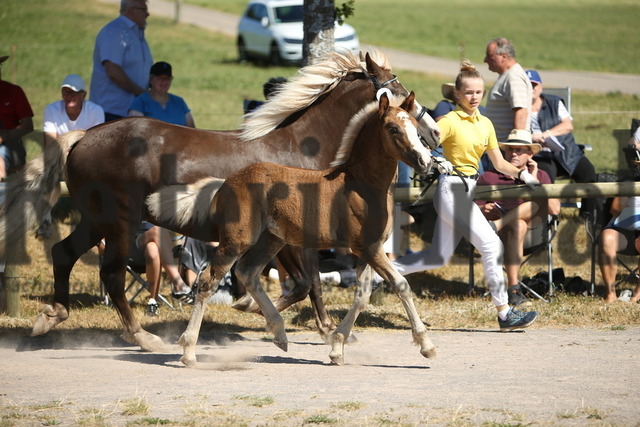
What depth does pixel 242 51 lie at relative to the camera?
23.6 m

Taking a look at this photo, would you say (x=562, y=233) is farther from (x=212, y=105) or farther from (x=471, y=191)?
(x=212, y=105)

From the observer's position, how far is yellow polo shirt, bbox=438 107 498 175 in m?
6.90

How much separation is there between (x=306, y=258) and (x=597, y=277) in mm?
3574

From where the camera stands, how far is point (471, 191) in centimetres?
691

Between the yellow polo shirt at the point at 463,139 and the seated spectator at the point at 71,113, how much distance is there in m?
3.35

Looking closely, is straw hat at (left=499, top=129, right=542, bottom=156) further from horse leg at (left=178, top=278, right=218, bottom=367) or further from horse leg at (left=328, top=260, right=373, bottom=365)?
horse leg at (left=178, top=278, right=218, bottom=367)

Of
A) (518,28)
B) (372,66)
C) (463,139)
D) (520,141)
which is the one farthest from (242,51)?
(463,139)

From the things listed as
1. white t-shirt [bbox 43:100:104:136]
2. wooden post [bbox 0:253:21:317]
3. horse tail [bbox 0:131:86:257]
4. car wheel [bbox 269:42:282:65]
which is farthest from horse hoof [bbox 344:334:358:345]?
car wheel [bbox 269:42:282:65]

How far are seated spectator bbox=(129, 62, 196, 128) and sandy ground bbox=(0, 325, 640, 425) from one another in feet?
7.03

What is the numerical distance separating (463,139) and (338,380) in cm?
216

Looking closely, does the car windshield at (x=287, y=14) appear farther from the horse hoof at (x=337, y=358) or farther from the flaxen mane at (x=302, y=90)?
the horse hoof at (x=337, y=358)

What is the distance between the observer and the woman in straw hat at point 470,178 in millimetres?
6918

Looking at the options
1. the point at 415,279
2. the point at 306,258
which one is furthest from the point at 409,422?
the point at 415,279

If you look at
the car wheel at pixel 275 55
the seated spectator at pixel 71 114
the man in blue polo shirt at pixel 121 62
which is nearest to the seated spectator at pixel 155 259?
the seated spectator at pixel 71 114
